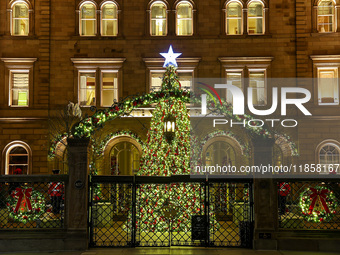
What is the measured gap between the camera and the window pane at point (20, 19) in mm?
26045

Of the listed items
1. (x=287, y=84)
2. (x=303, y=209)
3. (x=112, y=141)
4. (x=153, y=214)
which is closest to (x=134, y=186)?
(x=153, y=214)

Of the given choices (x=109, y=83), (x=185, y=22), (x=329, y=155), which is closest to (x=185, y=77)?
(x=185, y=22)

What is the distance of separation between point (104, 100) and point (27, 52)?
4796 millimetres

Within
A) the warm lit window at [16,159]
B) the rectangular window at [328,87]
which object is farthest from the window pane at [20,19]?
the rectangular window at [328,87]

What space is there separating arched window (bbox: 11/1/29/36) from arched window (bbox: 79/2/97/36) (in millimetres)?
2996

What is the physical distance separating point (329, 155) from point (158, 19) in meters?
11.5

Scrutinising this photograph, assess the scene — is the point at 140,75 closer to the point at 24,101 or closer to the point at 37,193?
the point at 24,101

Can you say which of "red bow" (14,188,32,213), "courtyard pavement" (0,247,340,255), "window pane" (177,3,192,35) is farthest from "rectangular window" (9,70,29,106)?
"courtyard pavement" (0,247,340,255)

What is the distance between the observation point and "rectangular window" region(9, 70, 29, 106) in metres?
25.8

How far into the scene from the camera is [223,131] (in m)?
24.8

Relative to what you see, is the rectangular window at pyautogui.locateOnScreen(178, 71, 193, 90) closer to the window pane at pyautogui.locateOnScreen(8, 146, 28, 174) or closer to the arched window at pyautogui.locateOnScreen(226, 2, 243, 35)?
the arched window at pyautogui.locateOnScreen(226, 2, 243, 35)

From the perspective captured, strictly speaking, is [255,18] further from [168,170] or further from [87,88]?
[168,170]

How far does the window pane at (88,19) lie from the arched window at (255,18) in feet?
27.7

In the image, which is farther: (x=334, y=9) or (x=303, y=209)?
(x=334, y=9)
